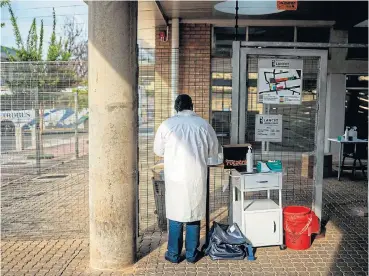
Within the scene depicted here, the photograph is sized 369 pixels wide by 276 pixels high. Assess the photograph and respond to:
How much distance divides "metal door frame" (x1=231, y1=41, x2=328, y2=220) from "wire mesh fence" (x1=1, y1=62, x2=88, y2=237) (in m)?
2.39

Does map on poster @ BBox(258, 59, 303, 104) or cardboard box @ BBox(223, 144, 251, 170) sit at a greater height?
map on poster @ BBox(258, 59, 303, 104)

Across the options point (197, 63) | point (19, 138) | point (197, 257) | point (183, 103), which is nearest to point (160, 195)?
point (197, 257)

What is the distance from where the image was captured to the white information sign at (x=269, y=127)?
16.9 feet

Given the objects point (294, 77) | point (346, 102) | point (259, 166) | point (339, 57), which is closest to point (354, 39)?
point (339, 57)

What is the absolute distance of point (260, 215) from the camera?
15.3ft

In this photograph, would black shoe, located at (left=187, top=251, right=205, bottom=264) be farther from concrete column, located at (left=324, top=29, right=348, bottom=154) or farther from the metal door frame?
concrete column, located at (left=324, top=29, right=348, bottom=154)

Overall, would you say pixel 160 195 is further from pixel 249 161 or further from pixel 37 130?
pixel 37 130

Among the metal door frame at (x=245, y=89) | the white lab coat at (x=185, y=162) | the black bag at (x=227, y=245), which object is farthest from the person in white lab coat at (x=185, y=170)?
the metal door frame at (x=245, y=89)

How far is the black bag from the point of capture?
444 cm

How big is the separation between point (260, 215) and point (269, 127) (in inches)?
46.6

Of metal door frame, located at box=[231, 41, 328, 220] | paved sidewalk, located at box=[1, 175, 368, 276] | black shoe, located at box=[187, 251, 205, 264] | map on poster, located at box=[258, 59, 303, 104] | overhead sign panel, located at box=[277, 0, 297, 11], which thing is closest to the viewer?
paved sidewalk, located at box=[1, 175, 368, 276]

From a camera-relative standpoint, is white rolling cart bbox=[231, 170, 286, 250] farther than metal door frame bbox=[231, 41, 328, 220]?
No

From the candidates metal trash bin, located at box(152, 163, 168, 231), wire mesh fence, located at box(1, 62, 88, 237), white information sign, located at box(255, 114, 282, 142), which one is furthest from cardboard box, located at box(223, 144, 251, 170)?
wire mesh fence, located at box(1, 62, 88, 237)

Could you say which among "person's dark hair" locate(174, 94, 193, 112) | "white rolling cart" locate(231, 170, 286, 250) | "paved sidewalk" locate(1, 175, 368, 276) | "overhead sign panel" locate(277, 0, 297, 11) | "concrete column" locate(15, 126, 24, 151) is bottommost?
"paved sidewalk" locate(1, 175, 368, 276)
